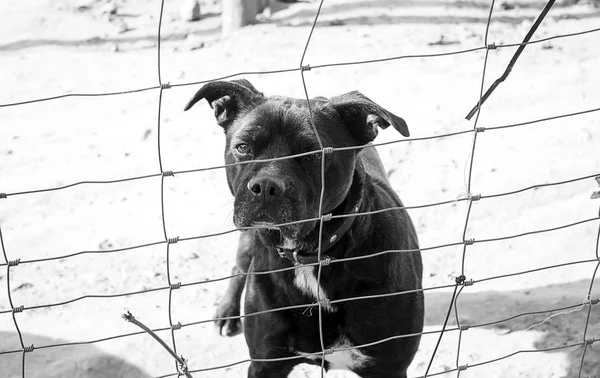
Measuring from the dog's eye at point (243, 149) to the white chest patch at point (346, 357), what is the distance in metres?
0.92

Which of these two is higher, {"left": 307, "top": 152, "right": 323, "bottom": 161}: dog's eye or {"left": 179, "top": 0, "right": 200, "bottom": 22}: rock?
{"left": 307, "top": 152, "right": 323, "bottom": 161}: dog's eye

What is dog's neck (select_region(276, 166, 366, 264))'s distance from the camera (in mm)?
3414

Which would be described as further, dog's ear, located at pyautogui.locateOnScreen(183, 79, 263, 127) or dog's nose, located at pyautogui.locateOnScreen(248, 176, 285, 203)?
dog's ear, located at pyautogui.locateOnScreen(183, 79, 263, 127)

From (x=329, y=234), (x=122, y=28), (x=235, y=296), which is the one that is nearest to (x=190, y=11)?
(x=122, y=28)

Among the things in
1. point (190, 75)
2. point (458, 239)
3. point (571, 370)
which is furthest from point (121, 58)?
point (571, 370)

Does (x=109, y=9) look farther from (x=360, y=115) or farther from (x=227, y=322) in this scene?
(x=360, y=115)

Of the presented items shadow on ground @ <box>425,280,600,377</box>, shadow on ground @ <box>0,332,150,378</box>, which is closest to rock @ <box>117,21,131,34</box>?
shadow on ground @ <box>0,332,150,378</box>

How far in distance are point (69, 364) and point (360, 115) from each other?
84.6 inches

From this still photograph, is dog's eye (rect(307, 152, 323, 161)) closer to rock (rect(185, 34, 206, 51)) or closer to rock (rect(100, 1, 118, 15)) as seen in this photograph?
rock (rect(185, 34, 206, 51))

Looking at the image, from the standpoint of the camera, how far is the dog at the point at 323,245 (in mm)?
3396

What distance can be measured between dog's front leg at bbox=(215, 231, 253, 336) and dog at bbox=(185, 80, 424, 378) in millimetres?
1150

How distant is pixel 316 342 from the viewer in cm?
357

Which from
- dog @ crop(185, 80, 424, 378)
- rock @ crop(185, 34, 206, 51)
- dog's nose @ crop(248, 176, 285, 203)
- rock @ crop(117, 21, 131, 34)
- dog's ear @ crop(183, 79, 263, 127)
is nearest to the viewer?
dog's nose @ crop(248, 176, 285, 203)

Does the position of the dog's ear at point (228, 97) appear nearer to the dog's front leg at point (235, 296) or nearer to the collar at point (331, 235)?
the collar at point (331, 235)
